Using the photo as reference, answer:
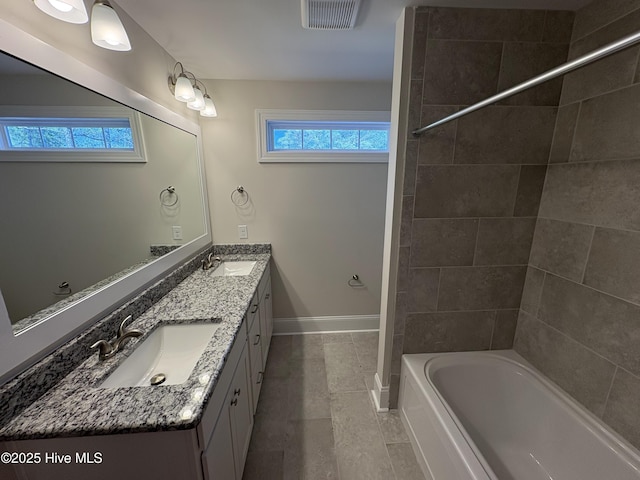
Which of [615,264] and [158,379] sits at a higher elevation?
[615,264]

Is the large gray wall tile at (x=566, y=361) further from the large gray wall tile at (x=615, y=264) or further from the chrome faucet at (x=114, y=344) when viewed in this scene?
the chrome faucet at (x=114, y=344)

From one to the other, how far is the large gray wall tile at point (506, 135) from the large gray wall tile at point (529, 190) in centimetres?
4

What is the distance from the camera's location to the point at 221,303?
1481 mm

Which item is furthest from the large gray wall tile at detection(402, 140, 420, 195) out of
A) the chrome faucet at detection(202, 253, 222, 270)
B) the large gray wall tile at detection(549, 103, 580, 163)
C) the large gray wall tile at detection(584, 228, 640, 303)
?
the chrome faucet at detection(202, 253, 222, 270)

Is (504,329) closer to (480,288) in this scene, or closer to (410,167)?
(480,288)

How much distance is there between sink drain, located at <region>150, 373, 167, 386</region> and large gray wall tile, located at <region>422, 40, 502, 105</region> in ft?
6.25

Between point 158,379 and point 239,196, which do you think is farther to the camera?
point 239,196

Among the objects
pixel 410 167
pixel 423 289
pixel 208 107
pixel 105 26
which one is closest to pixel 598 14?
pixel 410 167

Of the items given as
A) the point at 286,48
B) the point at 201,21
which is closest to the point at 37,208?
the point at 201,21

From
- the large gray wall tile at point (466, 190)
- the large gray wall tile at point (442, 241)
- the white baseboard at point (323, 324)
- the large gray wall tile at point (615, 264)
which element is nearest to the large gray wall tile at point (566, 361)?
the large gray wall tile at point (615, 264)

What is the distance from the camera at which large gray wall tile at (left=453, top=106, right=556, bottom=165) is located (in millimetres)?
1400

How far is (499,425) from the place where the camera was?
151 cm

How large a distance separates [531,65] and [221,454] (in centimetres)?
239

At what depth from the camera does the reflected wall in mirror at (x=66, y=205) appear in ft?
2.69
